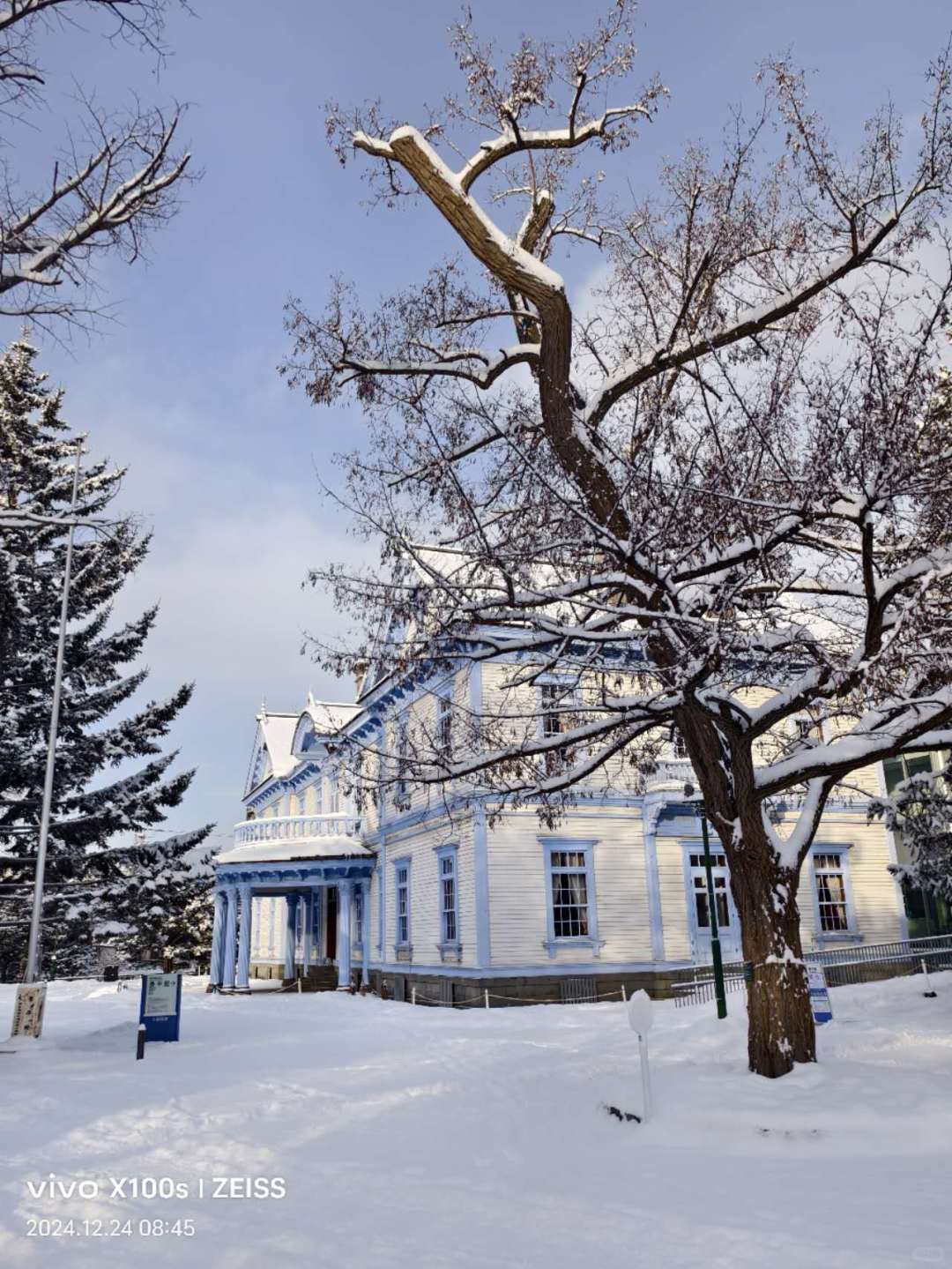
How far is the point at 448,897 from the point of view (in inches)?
909

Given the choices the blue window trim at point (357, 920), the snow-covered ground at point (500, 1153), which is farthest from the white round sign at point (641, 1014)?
the blue window trim at point (357, 920)

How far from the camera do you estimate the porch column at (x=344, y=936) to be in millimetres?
27234

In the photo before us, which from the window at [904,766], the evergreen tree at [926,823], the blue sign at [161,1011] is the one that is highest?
the window at [904,766]

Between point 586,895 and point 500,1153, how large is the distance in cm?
1474

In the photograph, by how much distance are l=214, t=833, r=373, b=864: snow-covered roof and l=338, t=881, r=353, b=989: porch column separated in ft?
3.72

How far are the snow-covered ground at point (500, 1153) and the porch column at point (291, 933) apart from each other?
828 inches

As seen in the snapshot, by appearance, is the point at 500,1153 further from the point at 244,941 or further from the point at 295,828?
the point at 295,828

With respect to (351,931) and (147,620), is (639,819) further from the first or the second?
(147,620)

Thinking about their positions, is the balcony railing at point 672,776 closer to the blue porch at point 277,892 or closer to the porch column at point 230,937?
the blue porch at point 277,892

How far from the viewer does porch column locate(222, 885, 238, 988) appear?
29.0 m

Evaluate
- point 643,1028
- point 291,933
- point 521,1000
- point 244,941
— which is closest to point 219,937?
point 291,933

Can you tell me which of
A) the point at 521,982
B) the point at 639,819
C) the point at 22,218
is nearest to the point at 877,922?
the point at 639,819

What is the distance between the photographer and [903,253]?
400 inches

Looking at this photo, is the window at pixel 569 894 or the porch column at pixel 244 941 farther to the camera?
the porch column at pixel 244 941
